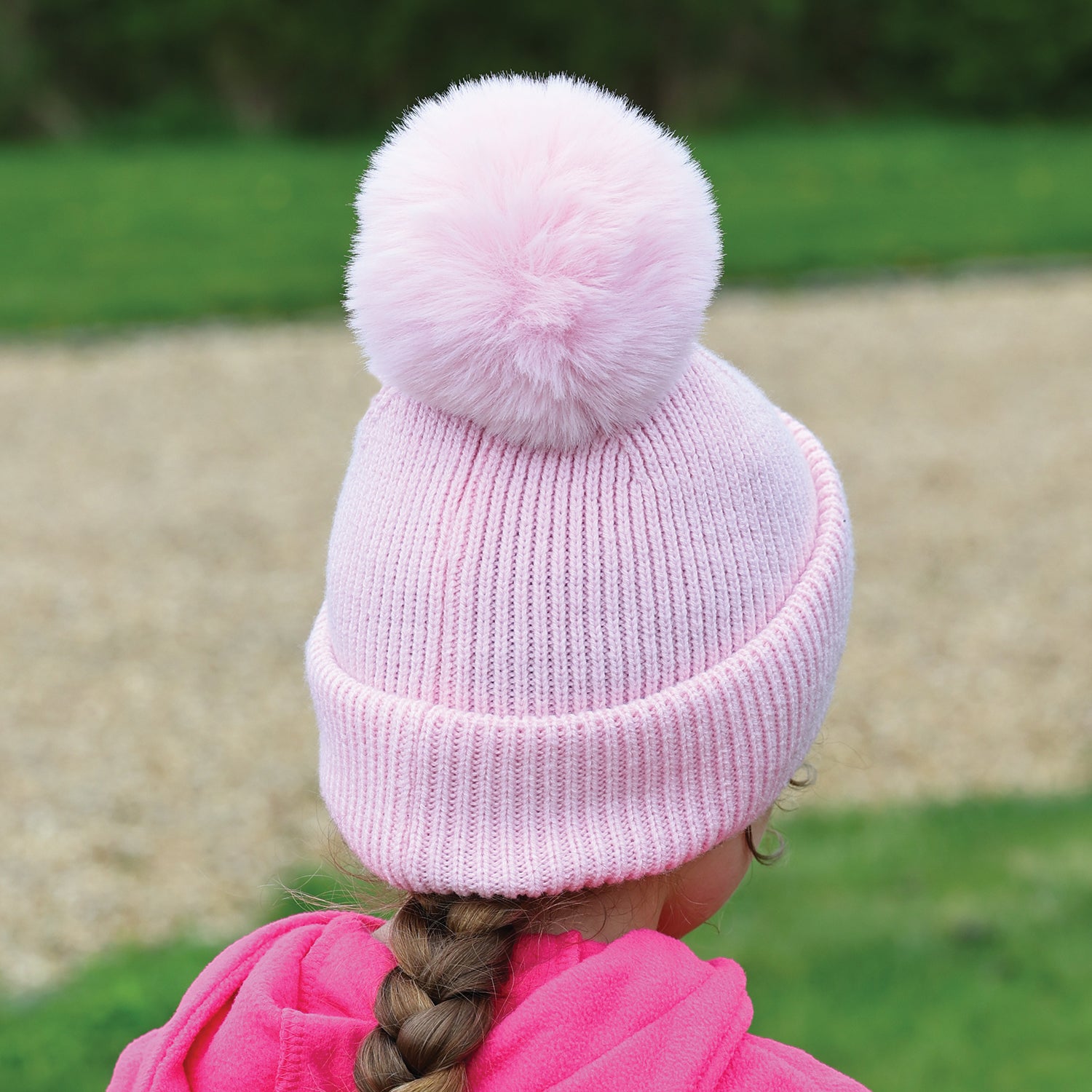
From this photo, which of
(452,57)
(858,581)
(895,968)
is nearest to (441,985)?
(895,968)

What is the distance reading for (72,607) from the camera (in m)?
6.34

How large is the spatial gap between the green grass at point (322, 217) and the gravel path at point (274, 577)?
0.94m

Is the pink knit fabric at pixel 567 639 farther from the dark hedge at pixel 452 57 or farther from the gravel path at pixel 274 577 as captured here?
the dark hedge at pixel 452 57

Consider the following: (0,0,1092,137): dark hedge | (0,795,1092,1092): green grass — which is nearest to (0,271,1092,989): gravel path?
(0,795,1092,1092): green grass

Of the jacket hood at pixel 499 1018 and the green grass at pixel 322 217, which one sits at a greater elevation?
the jacket hood at pixel 499 1018

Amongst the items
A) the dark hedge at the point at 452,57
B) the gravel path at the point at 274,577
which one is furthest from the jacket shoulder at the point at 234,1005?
the dark hedge at the point at 452,57

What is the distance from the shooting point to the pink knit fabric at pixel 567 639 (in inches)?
54.5

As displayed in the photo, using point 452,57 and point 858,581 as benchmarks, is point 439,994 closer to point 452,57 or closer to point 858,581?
point 858,581

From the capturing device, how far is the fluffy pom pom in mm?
1354

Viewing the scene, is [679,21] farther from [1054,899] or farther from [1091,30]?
[1054,899]

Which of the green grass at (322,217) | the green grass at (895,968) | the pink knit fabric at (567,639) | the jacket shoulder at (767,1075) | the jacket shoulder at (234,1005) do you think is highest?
the pink knit fabric at (567,639)

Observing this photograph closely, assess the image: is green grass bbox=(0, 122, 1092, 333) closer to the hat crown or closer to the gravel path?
the gravel path

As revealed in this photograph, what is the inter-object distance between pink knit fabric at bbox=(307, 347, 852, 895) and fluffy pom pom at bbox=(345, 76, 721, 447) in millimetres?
59

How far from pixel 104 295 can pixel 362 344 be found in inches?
415
